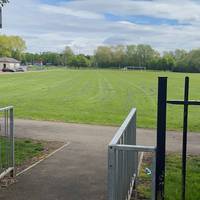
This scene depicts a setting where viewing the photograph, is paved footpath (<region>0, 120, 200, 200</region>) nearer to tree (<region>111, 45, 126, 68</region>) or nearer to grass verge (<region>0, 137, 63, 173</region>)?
grass verge (<region>0, 137, 63, 173</region>)

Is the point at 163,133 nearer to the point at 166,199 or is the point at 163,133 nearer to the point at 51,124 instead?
the point at 166,199

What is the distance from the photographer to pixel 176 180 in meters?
7.52

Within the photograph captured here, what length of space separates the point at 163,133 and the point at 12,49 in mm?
167896

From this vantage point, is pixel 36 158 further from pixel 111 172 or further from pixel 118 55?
pixel 118 55

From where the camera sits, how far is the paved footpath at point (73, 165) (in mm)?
6754

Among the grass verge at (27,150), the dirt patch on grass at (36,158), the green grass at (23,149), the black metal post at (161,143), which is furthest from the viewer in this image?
the green grass at (23,149)

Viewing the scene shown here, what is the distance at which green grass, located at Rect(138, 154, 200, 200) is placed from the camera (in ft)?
21.8

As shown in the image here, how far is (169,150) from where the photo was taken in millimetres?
10500

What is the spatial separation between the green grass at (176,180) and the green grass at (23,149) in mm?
A: 2395

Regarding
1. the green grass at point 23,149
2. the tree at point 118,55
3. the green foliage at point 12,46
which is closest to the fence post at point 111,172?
the green grass at point 23,149

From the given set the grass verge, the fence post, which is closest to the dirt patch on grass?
the grass verge

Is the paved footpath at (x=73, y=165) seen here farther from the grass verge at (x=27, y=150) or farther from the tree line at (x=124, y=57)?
the tree line at (x=124, y=57)

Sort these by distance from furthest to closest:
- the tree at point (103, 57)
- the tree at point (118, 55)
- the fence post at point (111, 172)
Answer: the tree at point (103, 57) → the tree at point (118, 55) → the fence post at point (111, 172)

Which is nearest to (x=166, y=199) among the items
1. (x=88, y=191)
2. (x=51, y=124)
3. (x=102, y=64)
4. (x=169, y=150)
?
(x=88, y=191)
